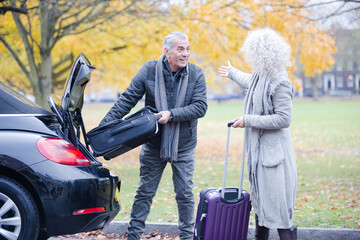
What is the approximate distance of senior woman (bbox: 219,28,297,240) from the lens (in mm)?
4020

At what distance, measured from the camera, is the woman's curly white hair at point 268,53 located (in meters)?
4.02

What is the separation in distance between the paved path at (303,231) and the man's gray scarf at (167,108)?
112 centimetres

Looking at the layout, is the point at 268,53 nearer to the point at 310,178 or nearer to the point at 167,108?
the point at 167,108

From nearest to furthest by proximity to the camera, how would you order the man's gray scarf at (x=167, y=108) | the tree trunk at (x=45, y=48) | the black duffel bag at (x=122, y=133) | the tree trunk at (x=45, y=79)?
the black duffel bag at (x=122, y=133), the man's gray scarf at (x=167, y=108), the tree trunk at (x=45, y=48), the tree trunk at (x=45, y=79)

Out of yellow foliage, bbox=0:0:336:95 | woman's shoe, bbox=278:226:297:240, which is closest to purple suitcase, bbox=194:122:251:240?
woman's shoe, bbox=278:226:297:240

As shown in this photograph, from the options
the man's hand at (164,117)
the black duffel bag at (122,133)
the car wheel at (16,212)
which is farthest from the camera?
the man's hand at (164,117)

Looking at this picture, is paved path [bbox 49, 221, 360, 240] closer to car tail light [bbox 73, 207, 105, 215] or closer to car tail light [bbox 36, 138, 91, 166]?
car tail light [bbox 73, 207, 105, 215]

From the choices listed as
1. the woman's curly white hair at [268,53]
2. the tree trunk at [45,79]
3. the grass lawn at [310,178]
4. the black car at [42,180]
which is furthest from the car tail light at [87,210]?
the tree trunk at [45,79]

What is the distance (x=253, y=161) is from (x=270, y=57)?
90 centimetres

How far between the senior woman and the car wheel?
71.0 inches

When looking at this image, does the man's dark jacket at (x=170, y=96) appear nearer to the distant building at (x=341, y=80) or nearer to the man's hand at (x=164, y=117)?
the man's hand at (x=164, y=117)

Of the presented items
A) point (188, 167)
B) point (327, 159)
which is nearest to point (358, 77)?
point (327, 159)

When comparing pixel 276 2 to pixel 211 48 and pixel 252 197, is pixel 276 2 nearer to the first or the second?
pixel 211 48

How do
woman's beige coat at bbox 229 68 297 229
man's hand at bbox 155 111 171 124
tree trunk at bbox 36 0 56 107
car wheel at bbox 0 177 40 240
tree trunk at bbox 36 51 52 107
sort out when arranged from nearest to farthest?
car wheel at bbox 0 177 40 240, woman's beige coat at bbox 229 68 297 229, man's hand at bbox 155 111 171 124, tree trunk at bbox 36 0 56 107, tree trunk at bbox 36 51 52 107
